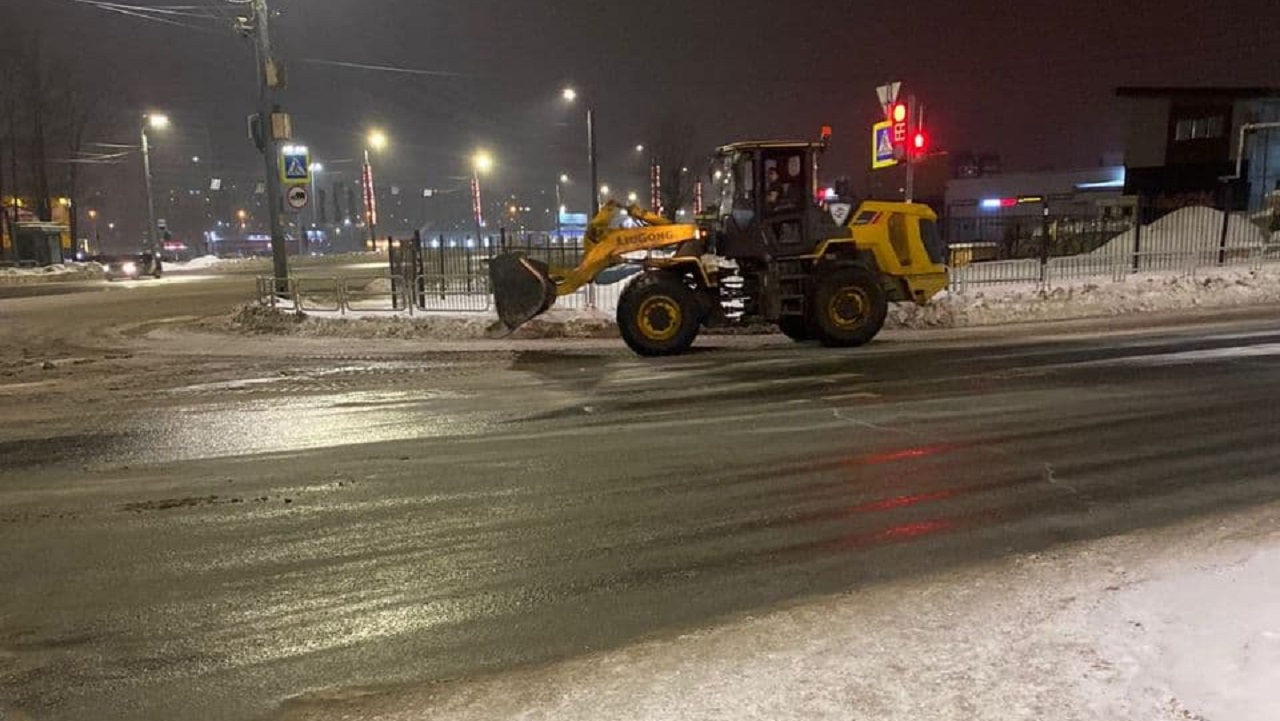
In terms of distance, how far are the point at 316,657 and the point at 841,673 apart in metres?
2.68

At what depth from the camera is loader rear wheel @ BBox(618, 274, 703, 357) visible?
1448 centimetres

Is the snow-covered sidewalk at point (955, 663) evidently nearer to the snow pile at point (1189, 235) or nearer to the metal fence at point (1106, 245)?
the metal fence at point (1106, 245)

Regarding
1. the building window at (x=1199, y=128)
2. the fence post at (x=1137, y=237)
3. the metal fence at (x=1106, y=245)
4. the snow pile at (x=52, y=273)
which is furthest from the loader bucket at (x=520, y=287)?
the building window at (x=1199, y=128)

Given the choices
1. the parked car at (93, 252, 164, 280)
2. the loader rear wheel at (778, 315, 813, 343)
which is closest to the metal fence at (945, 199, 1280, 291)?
the loader rear wheel at (778, 315, 813, 343)

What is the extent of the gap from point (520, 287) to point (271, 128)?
407 inches

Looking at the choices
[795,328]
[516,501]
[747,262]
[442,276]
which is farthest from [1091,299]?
[516,501]

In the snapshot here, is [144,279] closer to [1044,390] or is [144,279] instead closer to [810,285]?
[810,285]

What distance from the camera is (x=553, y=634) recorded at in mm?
4812

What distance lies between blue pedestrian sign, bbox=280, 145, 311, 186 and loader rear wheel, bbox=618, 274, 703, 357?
453 inches

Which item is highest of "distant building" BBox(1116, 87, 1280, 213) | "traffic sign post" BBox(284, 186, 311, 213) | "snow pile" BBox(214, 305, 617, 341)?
"distant building" BBox(1116, 87, 1280, 213)

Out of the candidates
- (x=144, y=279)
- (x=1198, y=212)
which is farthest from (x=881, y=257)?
(x=144, y=279)

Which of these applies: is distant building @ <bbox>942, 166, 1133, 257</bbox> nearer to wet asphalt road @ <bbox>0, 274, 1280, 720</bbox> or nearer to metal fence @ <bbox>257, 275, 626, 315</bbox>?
metal fence @ <bbox>257, 275, 626, 315</bbox>

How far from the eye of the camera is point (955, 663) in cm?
416

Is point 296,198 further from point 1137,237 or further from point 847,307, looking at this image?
point 1137,237
